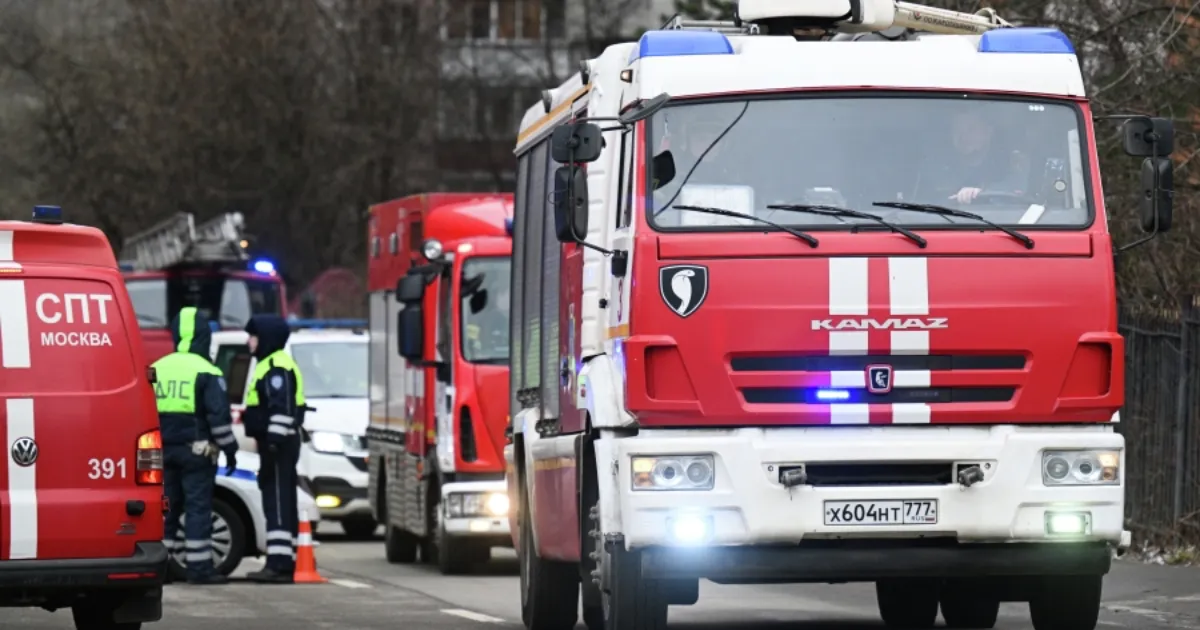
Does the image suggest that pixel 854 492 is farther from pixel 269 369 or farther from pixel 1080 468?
pixel 269 369

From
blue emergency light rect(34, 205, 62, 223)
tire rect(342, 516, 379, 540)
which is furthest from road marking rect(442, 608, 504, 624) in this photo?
tire rect(342, 516, 379, 540)

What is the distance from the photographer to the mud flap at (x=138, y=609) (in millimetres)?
11898

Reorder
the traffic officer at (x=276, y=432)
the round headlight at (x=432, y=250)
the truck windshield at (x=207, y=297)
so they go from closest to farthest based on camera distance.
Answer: the traffic officer at (x=276, y=432) < the round headlight at (x=432, y=250) < the truck windshield at (x=207, y=297)

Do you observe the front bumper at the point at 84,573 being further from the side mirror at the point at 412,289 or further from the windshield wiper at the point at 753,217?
the side mirror at the point at 412,289

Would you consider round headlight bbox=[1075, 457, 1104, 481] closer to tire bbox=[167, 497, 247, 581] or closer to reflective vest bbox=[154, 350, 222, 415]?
reflective vest bbox=[154, 350, 222, 415]

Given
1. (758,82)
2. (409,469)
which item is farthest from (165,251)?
A: (758,82)

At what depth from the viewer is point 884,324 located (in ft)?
33.7

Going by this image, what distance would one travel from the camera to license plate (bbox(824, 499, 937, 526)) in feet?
33.6

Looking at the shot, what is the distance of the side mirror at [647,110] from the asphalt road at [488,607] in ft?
12.9

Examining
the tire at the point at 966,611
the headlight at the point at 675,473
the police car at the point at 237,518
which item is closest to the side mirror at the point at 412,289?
the police car at the point at 237,518

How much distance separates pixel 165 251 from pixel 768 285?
30498mm

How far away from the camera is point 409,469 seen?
68.2 feet

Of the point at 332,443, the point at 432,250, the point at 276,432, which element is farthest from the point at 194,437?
the point at 332,443

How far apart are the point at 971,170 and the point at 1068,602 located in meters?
2.03
